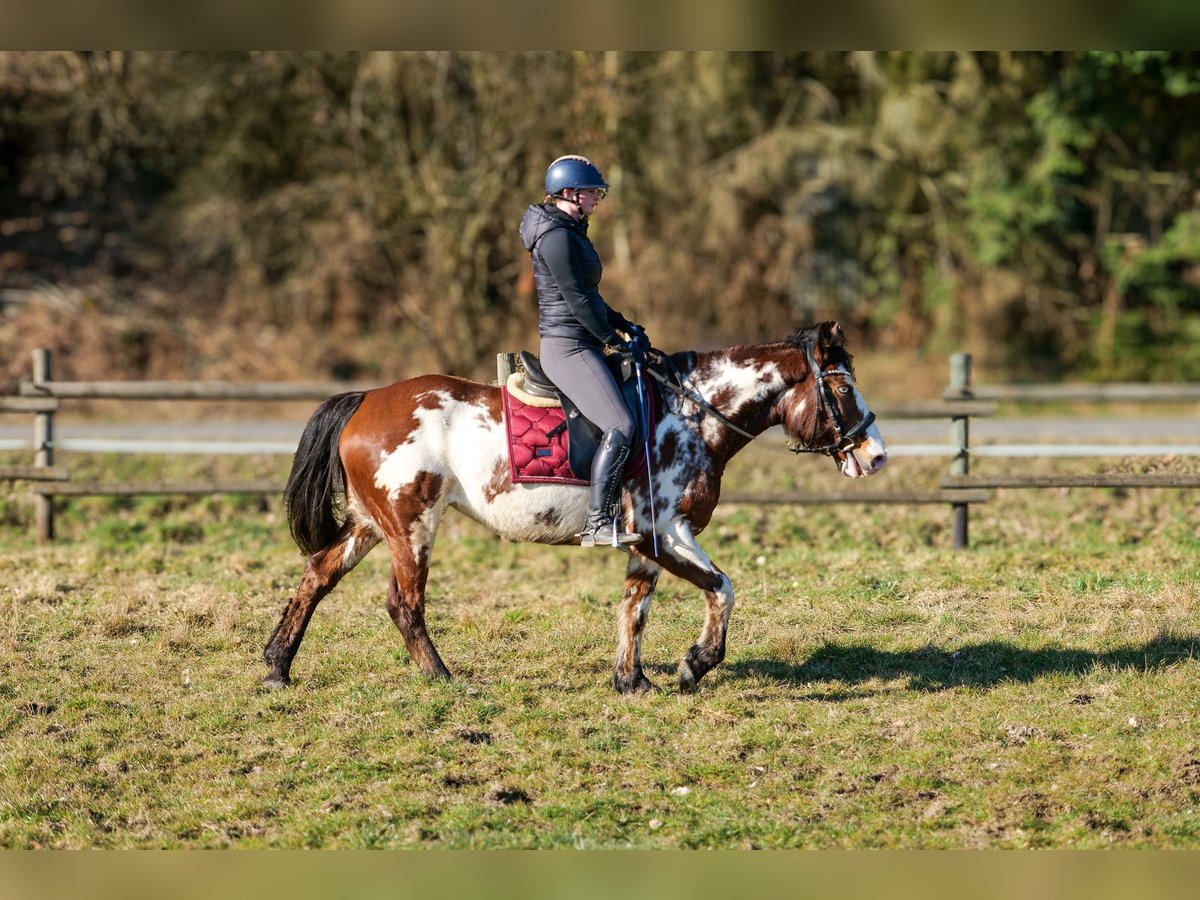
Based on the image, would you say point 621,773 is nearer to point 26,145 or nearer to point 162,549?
point 162,549

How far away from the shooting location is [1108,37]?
285 inches

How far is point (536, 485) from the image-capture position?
7375 mm

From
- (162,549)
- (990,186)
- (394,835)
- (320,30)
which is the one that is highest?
(990,186)

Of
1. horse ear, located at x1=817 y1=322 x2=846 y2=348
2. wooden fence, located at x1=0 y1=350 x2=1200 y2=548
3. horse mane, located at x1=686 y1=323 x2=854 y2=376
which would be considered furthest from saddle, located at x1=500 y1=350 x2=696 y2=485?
wooden fence, located at x1=0 y1=350 x2=1200 y2=548

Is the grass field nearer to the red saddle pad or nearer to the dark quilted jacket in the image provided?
the red saddle pad

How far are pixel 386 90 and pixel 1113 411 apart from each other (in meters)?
13.4

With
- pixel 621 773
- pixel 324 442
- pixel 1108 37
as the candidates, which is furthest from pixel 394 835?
pixel 1108 37

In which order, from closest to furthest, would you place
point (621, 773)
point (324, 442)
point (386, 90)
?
point (621, 773), point (324, 442), point (386, 90)

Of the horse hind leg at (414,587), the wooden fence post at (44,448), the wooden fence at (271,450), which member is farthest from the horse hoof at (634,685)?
the wooden fence post at (44,448)

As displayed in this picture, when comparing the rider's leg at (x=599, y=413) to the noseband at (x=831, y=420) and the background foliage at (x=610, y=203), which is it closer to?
the noseband at (x=831, y=420)

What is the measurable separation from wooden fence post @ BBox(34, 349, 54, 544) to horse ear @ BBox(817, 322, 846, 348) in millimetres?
7953

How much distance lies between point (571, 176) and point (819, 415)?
6.44 ft

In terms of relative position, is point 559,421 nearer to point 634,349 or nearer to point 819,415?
point 634,349

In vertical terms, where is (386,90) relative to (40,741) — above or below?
above
